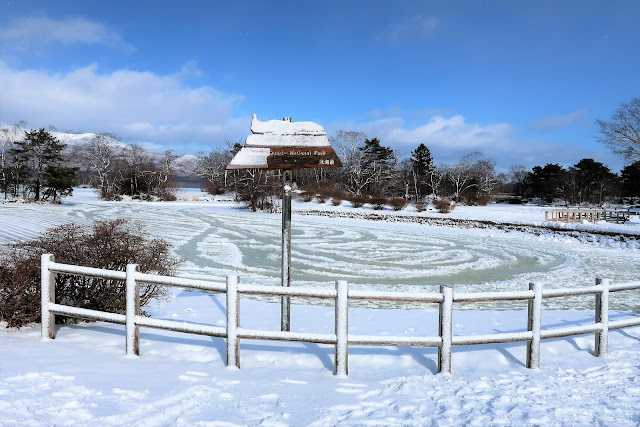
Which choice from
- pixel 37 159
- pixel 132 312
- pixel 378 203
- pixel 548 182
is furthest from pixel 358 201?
pixel 548 182

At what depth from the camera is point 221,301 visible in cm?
871

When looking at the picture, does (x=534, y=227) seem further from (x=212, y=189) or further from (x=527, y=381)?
(x=212, y=189)

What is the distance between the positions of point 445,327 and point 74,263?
17.0 feet

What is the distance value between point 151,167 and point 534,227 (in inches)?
2356

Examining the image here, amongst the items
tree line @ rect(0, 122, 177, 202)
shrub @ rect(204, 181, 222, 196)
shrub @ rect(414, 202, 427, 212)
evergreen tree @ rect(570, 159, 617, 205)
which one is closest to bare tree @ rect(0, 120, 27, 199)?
tree line @ rect(0, 122, 177, 202)

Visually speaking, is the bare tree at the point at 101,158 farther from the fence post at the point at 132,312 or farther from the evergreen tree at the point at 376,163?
the fence post at the point at 132,312

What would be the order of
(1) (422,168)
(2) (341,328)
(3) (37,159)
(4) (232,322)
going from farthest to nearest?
1. (1) (422,168)
2. (3) (37,159)
3. (4) (232,322)
4. (2) (341,328)

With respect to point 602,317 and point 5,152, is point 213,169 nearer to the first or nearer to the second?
point 5,152

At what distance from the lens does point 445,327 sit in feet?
14.9

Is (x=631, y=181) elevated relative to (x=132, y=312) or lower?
elevated

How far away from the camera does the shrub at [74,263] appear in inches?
218

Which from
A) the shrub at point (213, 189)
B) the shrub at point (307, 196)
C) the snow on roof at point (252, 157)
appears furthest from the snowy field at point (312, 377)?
the shrub at point (213, 189)

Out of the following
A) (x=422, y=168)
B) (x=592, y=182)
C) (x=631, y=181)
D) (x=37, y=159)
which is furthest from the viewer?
(x=422, y=168)

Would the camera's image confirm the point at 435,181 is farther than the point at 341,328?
Yes
